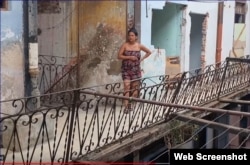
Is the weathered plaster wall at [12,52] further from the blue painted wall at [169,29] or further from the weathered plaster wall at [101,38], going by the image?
the blue painted wall at [169,29]

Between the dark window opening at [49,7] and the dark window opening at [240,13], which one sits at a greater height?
the dark window opening at [240,13]

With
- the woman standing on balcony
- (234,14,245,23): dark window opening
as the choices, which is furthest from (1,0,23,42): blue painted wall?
(234,14,245,23): dark window opening

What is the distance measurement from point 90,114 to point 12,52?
8.21 feet

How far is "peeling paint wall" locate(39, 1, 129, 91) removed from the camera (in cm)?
805

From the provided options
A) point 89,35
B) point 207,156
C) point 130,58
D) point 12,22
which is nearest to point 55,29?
point 89,35

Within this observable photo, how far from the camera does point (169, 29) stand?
1104 centimetres

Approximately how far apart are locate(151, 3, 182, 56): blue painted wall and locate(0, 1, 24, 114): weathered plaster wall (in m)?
6.10

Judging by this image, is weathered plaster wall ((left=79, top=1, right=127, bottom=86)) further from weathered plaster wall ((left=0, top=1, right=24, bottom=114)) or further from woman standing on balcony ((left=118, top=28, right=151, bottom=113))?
weathered plaster wall ((left=0, top=1, right=24, bottom=114))

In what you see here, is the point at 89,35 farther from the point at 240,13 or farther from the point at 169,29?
the point at 240,13

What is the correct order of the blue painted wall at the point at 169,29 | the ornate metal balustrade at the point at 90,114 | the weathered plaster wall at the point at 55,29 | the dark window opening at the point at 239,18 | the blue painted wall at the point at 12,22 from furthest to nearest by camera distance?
1. the dark window opening at the point at 239,18
2. the blue painted wall at the point at 169,29
3. the weathered plaster wall at the point at 55,29
4. the blue painted wall at the point at 12,22
5. the ornate metal balustrade at the point at 90,114

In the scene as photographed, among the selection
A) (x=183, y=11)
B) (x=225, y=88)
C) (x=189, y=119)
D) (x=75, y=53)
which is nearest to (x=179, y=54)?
(x=183, y=11)

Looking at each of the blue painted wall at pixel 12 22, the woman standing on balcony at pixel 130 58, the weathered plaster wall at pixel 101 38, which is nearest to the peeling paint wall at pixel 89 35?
the weathered plaster wall at pixel 101 38

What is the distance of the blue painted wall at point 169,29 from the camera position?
35.7ft

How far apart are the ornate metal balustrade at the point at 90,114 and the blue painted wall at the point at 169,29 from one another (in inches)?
84.2
